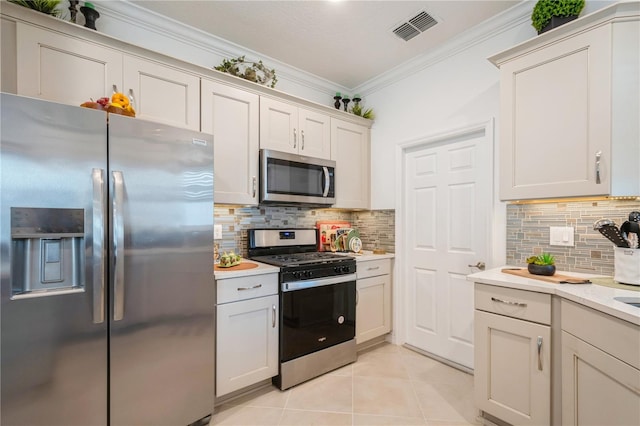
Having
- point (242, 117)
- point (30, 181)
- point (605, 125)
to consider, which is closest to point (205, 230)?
point (30, 181)

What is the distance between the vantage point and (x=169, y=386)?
1.61 m

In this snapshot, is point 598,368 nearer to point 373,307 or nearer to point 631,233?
point 631,233

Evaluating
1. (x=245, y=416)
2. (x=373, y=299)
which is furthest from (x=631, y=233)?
(x=245, y=416)

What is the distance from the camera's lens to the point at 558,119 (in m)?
1.72

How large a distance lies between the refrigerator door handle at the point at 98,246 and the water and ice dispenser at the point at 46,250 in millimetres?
51

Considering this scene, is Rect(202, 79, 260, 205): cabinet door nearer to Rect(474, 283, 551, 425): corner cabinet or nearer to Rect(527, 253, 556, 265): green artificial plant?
Rect(474, 283, 551, 425): corner cabinet

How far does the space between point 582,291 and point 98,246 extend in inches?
90.2

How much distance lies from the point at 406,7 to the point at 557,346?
230 centimetres

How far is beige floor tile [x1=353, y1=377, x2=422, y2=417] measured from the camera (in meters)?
1.94

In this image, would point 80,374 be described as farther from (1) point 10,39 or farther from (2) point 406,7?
(2) point 406,7

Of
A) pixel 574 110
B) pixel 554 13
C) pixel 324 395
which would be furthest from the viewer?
pixel 324 395

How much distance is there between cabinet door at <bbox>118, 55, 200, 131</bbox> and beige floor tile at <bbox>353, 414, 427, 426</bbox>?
7.40 feet

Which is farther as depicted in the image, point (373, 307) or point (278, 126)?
point (373, 307)

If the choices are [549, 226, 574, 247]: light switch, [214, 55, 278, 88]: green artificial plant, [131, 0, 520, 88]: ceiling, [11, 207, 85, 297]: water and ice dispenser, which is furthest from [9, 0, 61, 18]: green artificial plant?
[549, 226, 574, 247]: light switch
